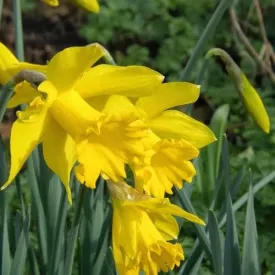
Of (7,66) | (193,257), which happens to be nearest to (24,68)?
(7,66)

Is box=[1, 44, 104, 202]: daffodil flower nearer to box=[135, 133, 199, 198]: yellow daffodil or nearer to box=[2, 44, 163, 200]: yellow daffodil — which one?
box=[2, 44, 163, 200]: yellow daffodil

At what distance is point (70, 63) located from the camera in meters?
1.10

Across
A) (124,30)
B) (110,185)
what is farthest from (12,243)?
(124,30)

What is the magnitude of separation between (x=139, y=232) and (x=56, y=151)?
171 mm

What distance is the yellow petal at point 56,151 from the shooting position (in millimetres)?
1135

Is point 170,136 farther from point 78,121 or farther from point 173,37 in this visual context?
point 173,37

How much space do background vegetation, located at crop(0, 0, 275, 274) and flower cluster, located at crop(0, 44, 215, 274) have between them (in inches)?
64.3

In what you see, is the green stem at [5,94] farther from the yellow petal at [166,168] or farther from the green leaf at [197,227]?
the green leaf at [197,227]

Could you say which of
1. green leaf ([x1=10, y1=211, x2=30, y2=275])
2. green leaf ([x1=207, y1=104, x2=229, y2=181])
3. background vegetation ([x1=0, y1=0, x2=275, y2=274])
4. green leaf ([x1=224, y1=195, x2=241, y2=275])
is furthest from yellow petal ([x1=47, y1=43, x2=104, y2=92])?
background vegetation ([x1=0, y1=0, x2=275, y2=274])

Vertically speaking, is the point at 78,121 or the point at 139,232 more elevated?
the point at 78,121

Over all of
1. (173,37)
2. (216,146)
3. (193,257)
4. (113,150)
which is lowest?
(173,37)

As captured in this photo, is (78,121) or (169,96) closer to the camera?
(78,121)

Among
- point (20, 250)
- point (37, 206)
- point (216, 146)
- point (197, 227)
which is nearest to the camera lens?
point (20, 250)

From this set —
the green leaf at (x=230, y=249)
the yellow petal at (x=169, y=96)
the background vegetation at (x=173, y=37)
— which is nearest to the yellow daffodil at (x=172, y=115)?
the yellow petal at (x=169, y=96)
